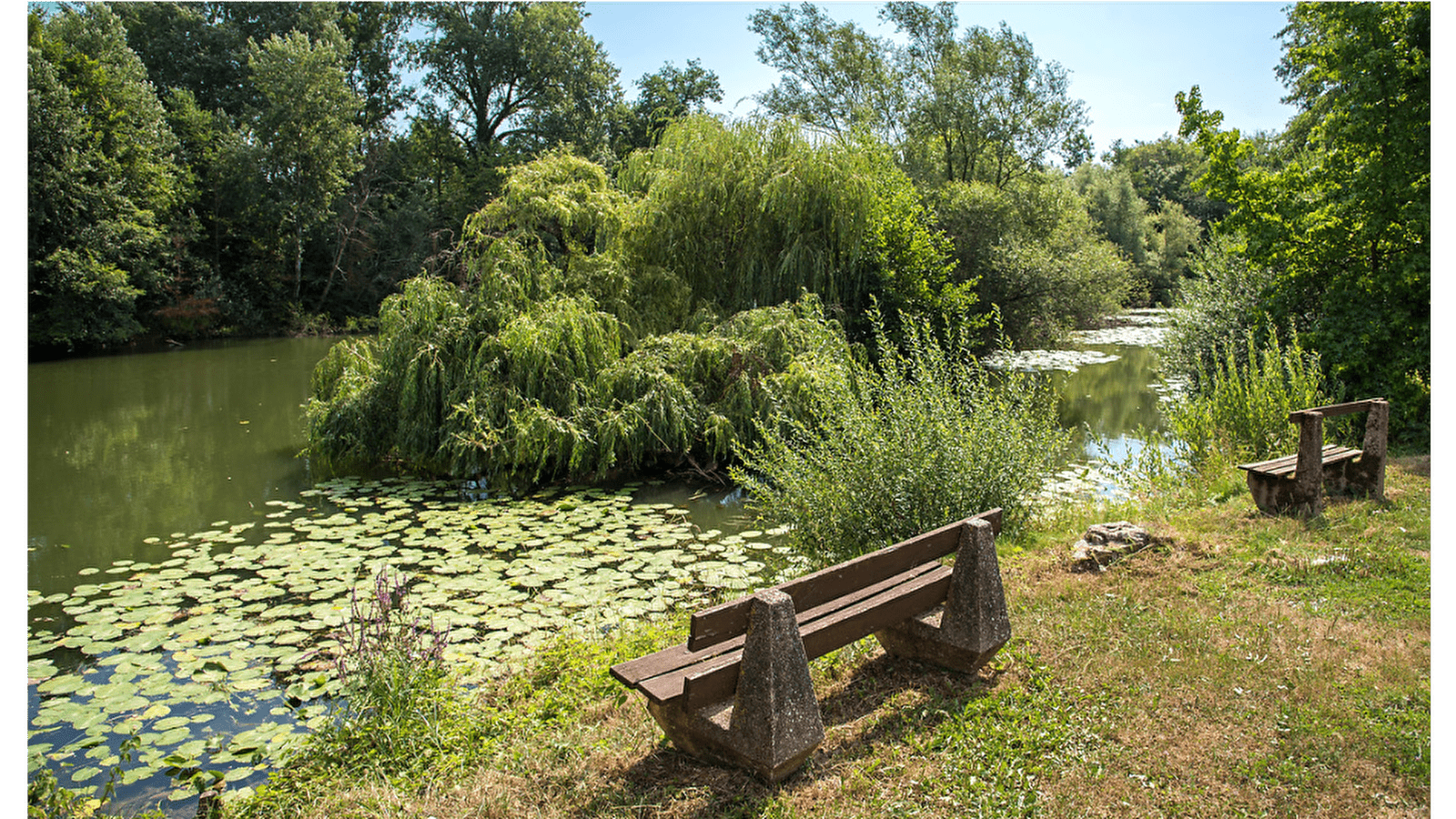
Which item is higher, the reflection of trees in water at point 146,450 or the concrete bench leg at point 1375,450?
the concrete bench leg at point 1375,450

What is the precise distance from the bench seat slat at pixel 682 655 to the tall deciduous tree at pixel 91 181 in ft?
79.2

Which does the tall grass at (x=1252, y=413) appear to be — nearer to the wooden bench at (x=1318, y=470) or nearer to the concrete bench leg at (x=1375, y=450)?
the wooden bench at (x=1318, y=470)

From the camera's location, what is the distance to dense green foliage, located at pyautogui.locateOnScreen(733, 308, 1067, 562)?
544 cm

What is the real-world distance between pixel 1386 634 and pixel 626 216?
392 inches

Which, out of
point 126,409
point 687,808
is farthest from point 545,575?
point 126,409

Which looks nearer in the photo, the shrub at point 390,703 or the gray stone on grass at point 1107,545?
the shrub at point 390,703

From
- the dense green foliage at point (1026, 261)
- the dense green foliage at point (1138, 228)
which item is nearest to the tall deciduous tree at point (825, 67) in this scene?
the dense green foliage at point (1026, 261)

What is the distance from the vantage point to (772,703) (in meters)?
2.84

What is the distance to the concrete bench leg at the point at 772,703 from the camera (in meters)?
2.84

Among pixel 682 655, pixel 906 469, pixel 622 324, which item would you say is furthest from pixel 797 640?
pixel 622 324

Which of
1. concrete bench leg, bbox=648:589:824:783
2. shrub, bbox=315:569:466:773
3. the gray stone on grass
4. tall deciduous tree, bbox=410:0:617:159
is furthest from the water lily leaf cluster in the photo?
tall deciduous tree, bbox=410:0:617:159

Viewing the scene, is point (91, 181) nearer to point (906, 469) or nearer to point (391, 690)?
point (391, 690)

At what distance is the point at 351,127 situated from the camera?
31000mm

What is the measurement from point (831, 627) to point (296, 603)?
4.39m
